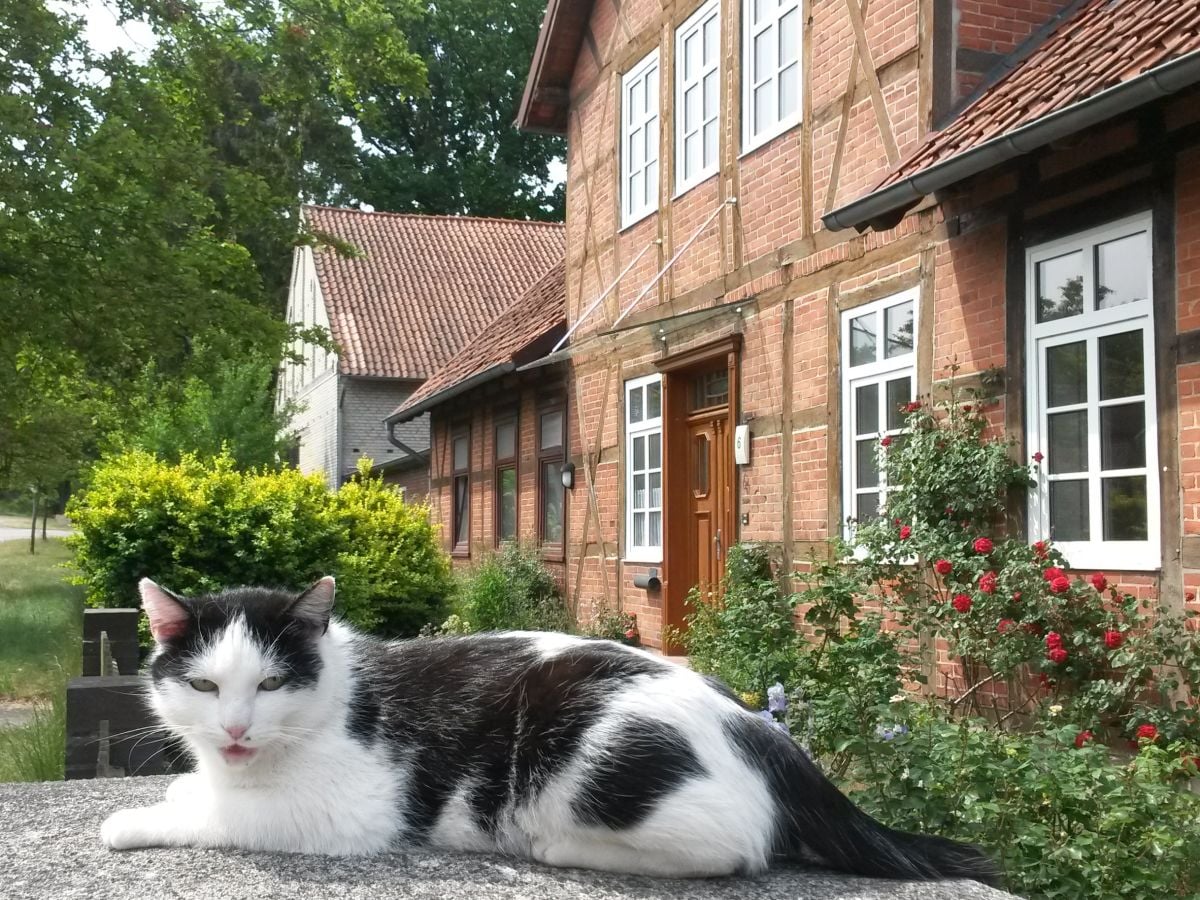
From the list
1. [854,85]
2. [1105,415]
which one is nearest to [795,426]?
[854,85]

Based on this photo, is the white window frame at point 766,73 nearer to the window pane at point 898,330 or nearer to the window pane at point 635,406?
the window pane at point 898,330

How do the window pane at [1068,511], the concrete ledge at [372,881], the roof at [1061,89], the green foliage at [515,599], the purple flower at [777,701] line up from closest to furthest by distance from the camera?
the concrete ledge at [372,881], the purple flower at [777,701], the roof at [1061,89], the window pane at [1068,511], the green foliage at [515,599]

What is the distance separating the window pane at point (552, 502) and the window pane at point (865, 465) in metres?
6.85

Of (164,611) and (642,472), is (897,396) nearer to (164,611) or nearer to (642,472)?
(642,472)

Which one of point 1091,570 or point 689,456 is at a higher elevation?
point 689,456

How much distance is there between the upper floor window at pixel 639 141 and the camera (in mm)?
13469

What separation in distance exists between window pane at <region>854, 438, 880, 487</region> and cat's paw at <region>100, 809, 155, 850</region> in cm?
674

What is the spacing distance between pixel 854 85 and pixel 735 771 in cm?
761

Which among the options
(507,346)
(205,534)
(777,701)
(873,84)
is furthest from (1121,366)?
(507,346)

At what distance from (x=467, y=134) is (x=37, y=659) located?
108ft

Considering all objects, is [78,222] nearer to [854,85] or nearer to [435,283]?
[854,85]

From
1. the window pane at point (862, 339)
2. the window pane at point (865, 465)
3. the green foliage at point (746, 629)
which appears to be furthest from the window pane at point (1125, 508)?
the window pane at point (862, 339)

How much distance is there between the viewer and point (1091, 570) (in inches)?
291

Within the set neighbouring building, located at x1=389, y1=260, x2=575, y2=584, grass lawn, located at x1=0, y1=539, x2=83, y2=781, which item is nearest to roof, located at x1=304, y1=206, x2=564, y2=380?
neighbouring building, located at x1=389, y1=260, x2=575, y2=584
